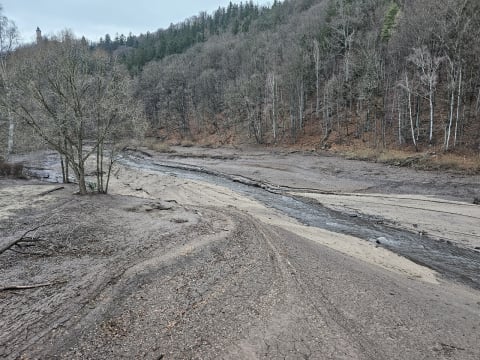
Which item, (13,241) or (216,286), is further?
(13,241)

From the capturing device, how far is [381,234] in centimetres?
1362

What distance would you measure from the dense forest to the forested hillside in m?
0.16

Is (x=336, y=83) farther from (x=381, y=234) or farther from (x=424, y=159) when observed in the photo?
(x=381, y=234)

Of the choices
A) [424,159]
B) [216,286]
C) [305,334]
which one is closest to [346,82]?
[424,159]

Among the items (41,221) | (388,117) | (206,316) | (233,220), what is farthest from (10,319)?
(388,117)

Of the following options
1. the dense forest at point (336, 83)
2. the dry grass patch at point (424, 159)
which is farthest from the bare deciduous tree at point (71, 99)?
the dry grass patch at point (424, 159)

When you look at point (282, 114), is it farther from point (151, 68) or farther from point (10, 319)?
point (10, 319)

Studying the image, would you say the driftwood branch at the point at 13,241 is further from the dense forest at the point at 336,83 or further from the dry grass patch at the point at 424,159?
the dry grass patch at the point at 424,159

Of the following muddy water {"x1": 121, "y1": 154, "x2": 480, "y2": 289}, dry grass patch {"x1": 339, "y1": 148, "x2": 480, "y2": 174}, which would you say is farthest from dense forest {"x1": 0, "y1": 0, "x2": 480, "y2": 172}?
muddy water {"x1": 121, "y1": 154, "x2": 480, "y2": 289}

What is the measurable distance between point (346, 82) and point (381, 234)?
33.2m

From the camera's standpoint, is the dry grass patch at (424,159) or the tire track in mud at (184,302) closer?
the tire track in mud at (184,302)

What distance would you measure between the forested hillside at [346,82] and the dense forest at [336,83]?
0.53ft

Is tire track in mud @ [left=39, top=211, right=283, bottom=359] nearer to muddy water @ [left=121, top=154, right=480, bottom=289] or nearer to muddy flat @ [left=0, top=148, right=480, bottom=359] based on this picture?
muddy flat @ [left=0, top=148, right=480, bottom=359]

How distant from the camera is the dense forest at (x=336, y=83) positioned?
27859mm
